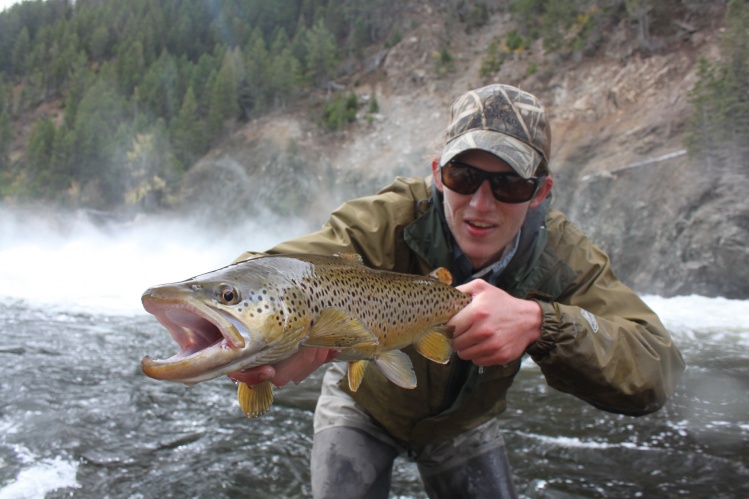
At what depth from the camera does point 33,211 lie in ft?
124

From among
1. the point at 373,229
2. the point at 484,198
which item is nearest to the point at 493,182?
the point at 484,198

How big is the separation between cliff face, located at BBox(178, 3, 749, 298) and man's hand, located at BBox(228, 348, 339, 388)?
5.91ft

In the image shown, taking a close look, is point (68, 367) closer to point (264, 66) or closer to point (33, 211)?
point (264, 66)

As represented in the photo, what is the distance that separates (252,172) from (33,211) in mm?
17203

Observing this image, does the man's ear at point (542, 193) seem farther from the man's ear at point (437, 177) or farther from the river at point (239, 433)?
the river at point (239, 433)

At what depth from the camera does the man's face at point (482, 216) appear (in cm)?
286

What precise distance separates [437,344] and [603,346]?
2.37 ft

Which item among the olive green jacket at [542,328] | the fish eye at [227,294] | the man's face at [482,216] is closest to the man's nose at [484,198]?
the man's face at [482,216]

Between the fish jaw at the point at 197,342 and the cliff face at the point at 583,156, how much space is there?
2.16 meters

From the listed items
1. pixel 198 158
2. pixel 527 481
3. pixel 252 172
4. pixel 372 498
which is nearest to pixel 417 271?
pixel 372 498

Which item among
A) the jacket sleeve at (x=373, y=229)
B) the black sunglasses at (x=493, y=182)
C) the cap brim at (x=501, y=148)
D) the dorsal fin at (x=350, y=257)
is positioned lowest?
the dorsal fin at (x=350, y=257)

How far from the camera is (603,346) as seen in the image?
2545 mm

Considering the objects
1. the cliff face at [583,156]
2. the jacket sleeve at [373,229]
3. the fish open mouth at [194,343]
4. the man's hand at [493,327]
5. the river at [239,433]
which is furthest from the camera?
the cliff face at [583,156]

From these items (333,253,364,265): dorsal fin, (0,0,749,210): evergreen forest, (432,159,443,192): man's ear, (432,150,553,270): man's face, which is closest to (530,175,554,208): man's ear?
(432,150,553,270): man's face
